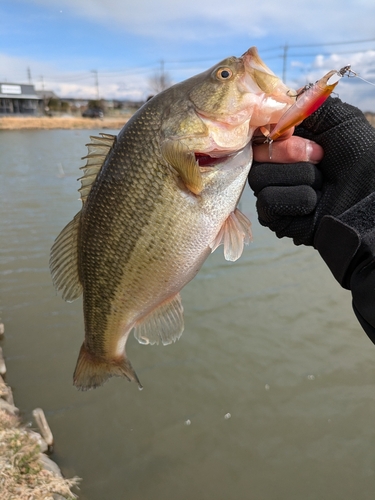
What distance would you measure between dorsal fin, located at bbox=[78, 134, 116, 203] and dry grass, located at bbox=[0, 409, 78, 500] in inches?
86.3

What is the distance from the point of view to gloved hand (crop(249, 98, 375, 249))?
6.89ft

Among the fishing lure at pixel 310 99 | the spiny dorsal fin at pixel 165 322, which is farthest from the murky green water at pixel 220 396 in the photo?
the fishing lure at pixel 310 99

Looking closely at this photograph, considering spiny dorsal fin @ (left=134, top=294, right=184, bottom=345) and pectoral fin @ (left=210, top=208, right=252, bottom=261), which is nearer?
pectoral fin @ (left=210, top=208, right=252, bottom=261)

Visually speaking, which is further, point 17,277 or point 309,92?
point 17,277

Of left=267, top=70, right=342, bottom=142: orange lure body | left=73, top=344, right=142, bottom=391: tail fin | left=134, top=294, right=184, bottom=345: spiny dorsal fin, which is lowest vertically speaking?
left=73, top=344, right=142, bottom=391: tail fin

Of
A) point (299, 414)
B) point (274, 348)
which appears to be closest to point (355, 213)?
point (299, 414)

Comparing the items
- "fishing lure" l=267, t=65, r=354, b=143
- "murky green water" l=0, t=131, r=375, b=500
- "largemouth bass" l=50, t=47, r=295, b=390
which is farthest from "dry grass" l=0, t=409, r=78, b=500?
"fishing lure" l=267, t=65, r=354, b=143

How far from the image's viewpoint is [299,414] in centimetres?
506

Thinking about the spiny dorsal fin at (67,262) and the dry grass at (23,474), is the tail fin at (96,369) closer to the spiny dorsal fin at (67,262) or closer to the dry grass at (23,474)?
the spiny dorsal fin at (67,262)

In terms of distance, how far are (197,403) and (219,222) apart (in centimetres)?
378

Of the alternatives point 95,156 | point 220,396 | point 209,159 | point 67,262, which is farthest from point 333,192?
point 220,396

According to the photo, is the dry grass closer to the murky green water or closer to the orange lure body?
the murky green water

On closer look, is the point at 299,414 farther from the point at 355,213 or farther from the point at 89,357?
the point at 355,213

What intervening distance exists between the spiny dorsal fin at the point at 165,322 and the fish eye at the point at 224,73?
1.26 m
